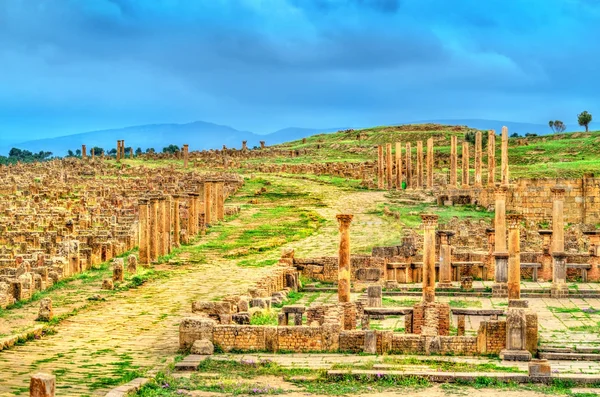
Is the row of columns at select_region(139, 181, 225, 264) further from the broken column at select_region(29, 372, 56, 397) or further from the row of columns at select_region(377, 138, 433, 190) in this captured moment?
the broken column at select_region(29, 372, 56, 397)

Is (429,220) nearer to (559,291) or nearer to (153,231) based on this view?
(559,291)

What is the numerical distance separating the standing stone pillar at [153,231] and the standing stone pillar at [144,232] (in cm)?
20

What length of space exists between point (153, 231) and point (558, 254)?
14.8m

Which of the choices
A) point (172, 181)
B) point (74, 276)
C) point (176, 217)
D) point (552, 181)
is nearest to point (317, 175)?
point (172, 181)

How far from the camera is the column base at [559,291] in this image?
98.8 feet

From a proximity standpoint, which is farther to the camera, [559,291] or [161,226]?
[161,226]

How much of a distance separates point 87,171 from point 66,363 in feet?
206

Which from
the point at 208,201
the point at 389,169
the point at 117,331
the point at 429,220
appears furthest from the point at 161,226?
the point at 389,169

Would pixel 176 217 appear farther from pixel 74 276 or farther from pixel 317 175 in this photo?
pixel 317 175

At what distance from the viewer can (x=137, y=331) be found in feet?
77.2

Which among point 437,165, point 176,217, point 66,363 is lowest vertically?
point 66,363

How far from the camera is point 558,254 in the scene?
30.8m

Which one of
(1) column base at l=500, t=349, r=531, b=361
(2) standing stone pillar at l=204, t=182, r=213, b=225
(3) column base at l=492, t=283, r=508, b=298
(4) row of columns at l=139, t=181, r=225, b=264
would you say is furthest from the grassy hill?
(1) column base at l=500, t=349, r=531, b=361

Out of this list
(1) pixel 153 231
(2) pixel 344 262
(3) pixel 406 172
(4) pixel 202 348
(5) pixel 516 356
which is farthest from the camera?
(3) pixel 406 172
